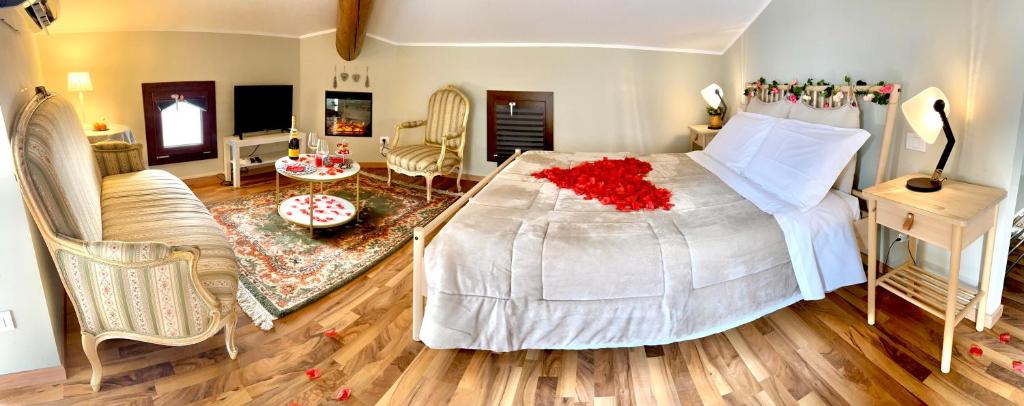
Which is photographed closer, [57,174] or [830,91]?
[57,174]

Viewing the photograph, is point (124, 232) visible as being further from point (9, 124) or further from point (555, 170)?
point (555, 170)

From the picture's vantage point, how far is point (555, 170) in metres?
3.70

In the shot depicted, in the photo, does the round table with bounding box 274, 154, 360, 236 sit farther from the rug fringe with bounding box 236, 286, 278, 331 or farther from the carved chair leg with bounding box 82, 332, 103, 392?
the carved chair leg with bounding box 82, 332, 103, 392

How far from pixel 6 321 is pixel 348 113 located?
4151mm

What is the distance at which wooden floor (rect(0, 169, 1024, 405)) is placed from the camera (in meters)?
2.33

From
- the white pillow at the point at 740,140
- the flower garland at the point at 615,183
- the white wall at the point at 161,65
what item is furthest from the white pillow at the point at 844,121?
the white wall at the point at 161,65

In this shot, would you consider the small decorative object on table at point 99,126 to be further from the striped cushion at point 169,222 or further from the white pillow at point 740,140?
the white pillow at point 740,140

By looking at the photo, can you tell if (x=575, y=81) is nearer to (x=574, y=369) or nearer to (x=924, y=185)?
(x=924, y=185)

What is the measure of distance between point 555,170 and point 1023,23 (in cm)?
237

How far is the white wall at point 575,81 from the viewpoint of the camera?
5.53m

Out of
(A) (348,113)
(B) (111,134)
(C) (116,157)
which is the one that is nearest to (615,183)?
(C) (116,157)

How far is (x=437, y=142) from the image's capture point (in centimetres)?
584

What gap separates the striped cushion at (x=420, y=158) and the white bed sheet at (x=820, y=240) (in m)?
2.79

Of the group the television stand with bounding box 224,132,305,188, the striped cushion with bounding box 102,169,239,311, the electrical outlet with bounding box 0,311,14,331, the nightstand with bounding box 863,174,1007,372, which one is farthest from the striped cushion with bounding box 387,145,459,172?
the nightstand with bounding box 863,174,1007,372
